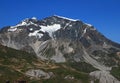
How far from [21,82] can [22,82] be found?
0.09 metres

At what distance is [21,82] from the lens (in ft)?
94.1

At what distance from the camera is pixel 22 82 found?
28719 millimetres

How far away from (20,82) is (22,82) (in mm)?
175

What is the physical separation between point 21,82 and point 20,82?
85mm

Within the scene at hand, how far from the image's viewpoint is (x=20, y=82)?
28.7 m
